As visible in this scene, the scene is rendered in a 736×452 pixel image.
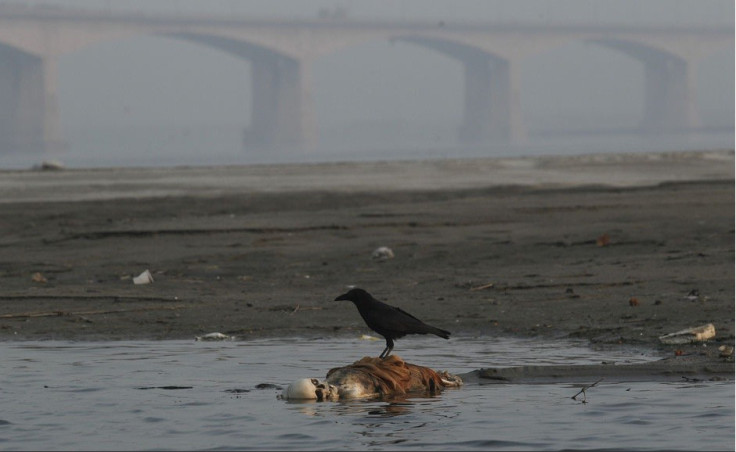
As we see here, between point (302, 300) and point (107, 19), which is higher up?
point (107, 19)

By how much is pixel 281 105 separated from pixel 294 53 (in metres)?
6.08

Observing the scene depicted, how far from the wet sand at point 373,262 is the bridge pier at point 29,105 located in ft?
267

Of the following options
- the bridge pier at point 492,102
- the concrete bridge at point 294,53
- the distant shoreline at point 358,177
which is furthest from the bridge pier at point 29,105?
the distant shoreline at point 358,177

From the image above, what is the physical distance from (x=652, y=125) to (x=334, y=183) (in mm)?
120031

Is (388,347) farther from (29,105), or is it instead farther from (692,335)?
(29,105)

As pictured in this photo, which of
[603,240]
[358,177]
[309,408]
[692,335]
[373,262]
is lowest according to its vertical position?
[309,408]

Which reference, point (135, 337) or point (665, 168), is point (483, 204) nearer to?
point (135, 337)

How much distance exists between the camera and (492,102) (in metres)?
132

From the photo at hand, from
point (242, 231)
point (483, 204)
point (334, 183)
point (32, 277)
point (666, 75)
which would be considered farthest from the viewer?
point (666, 75)

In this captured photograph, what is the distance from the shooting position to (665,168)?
34.4 meters

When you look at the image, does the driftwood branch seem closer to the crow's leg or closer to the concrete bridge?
the crow's leg

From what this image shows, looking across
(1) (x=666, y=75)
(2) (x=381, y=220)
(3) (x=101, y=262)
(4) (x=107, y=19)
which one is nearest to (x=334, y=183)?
(2) (x=381, y=220)

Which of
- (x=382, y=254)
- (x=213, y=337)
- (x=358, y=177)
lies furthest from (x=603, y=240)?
(x=358, y=177)

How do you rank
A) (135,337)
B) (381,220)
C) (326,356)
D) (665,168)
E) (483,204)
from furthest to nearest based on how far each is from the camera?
(665,168) < (483,204) < (381,220) < (135,337) < (326,356)
